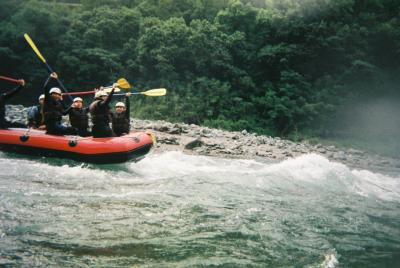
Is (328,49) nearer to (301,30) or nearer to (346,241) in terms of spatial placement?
(301,30)

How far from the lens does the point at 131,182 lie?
6.53 m

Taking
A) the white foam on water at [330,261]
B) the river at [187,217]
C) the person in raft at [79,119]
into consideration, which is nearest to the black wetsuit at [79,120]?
the person in raft at [79,119]

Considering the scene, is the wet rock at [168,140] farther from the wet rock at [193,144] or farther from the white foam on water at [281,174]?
the white foam on water at [281,174]

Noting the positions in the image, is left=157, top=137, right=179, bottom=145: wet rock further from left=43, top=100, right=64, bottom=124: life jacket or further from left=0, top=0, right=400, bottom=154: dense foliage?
left=0, top=0, right=400, bottom=154: dense foliage

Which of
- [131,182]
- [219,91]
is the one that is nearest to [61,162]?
[131,182]

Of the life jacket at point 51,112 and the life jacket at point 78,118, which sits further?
the life jacket at point 78,118

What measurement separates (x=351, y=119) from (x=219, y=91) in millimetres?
6983

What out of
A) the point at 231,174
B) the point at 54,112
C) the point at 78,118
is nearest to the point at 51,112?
the point at 54,112

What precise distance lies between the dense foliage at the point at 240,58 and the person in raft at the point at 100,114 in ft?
35.0

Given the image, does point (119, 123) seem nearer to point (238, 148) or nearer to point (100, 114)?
point (100, 114)

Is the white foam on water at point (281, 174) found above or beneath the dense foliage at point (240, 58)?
beneath

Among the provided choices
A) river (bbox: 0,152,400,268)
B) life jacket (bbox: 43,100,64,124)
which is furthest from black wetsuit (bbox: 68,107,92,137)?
river (bbox: 0,152,400,268)

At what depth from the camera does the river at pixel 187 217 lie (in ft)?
12.0

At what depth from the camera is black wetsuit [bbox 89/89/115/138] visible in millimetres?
7598
